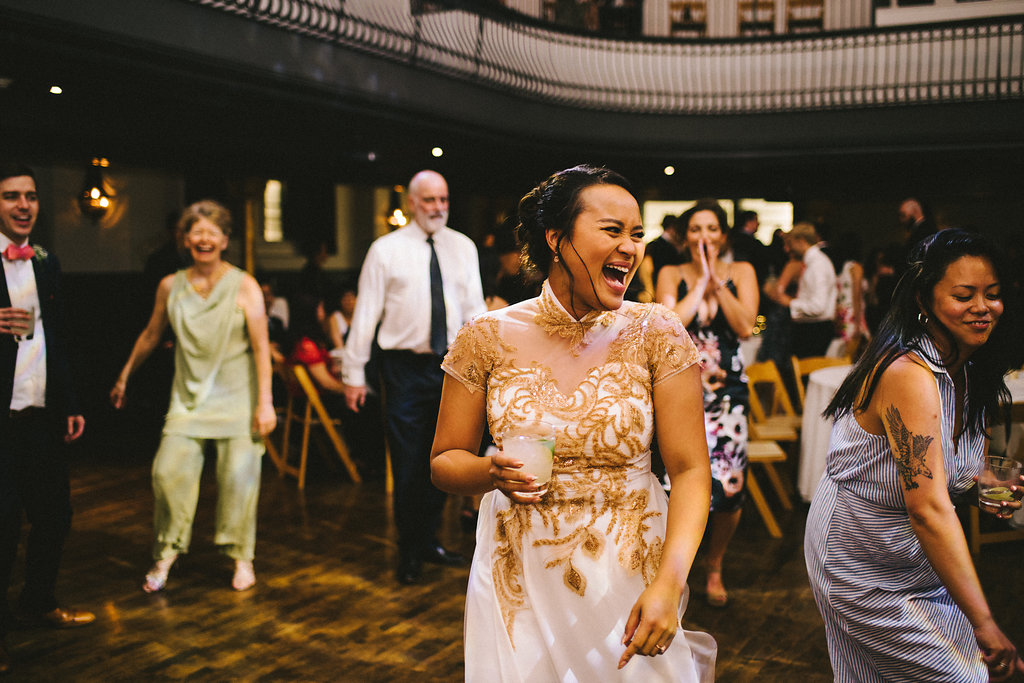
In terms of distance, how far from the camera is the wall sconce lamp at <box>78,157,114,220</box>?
8520 mm

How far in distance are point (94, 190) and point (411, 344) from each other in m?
6.24

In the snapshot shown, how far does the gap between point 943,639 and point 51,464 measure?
9.97 feet

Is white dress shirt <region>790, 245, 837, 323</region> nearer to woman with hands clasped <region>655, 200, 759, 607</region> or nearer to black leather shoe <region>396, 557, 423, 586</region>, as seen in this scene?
woman with hands clasped <region>655, 200, 759, 607</region>

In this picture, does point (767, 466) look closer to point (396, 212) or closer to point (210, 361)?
point (210, 361)

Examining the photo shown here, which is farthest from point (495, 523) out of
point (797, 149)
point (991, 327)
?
point (797, 149)

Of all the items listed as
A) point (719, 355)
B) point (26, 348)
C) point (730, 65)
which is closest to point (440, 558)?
point (719, 355)

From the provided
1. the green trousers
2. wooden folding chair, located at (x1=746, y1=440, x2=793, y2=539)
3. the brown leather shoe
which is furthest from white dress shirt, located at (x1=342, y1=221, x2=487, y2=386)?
wooden folding chair, located at (x1=746, y1=440, x2=793, y2=539)

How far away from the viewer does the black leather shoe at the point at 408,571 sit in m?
3.91

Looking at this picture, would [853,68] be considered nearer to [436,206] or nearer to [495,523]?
[436,206]

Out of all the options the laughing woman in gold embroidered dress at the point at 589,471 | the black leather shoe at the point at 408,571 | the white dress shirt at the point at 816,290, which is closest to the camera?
the laughing woman in gold embroidered dress at the point at 589,471

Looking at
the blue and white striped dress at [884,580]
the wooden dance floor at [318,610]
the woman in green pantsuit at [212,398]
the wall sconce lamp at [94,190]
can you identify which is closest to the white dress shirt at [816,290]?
the wooden dance floor at [318,610]

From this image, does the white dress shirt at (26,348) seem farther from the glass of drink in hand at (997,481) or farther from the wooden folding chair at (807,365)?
the wooden folding chair at (807,365)

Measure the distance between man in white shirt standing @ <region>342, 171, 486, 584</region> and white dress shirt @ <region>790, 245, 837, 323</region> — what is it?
361cm

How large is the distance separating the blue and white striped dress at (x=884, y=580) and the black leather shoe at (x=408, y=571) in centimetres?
231
